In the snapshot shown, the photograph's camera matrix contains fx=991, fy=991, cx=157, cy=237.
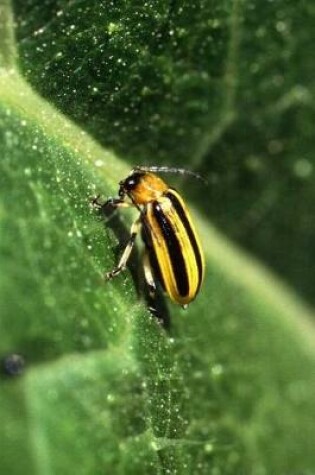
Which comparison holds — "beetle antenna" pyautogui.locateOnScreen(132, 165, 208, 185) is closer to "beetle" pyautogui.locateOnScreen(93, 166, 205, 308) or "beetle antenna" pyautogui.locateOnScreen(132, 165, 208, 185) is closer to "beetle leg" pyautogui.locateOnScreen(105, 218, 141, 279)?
"beetle" pyautogui.locateOnScreen(93, 166, 205, 308)

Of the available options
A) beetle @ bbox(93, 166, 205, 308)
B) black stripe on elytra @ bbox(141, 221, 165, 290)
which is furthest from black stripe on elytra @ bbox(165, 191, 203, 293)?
black stripe on elytra @ bbox(141, 221, 165, 290)

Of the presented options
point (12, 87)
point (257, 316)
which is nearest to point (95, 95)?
point (12, 87)

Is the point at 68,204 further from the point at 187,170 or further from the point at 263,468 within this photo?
the point at 263,468

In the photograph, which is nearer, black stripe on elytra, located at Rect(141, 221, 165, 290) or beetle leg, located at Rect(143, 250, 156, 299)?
beetle leg, located at Rect(143, 250, 156, 299)

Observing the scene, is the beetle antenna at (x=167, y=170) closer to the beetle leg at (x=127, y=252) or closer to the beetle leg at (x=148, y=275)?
the beetle leg at (x=127, y=252)

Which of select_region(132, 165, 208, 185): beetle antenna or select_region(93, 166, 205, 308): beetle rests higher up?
select_region(132, 165, 208, 185): beetle antenna

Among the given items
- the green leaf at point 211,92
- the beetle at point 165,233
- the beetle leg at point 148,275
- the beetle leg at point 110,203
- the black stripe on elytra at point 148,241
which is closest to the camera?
the green leaf at point 211,92

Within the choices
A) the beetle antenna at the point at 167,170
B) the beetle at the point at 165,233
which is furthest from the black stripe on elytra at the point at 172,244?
the beetle antenna at the point at 167,170
